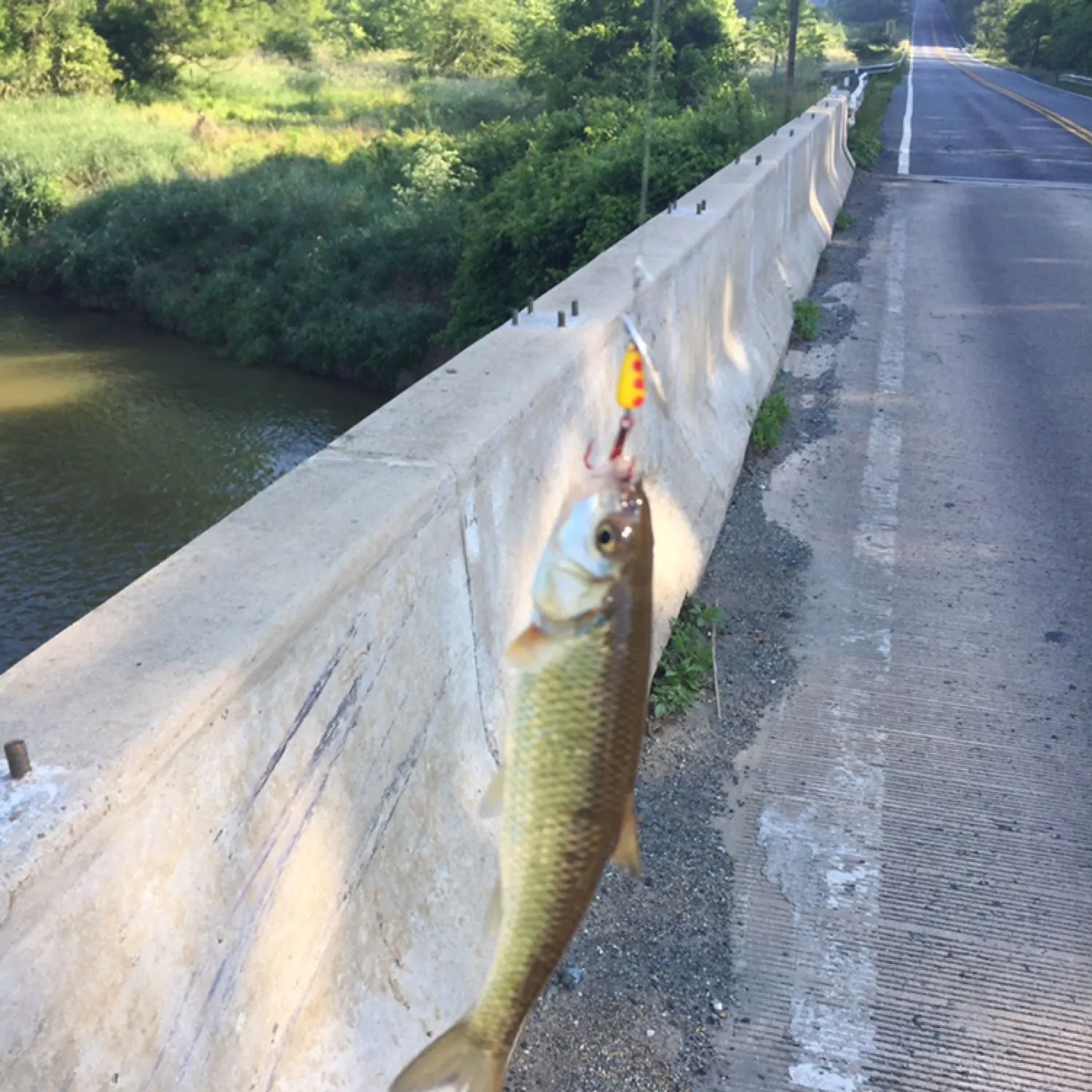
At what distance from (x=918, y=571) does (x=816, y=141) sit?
31.0ft

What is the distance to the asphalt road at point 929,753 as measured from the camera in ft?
11.2

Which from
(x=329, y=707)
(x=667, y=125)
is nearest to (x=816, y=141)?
(x=667, y=125)

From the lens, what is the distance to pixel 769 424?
7.57m

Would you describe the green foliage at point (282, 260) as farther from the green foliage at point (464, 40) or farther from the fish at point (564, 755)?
the fish at point (564, 755)

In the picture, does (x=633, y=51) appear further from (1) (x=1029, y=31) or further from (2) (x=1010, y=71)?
(1) (x=1029, y=31)

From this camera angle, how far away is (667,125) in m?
18.9

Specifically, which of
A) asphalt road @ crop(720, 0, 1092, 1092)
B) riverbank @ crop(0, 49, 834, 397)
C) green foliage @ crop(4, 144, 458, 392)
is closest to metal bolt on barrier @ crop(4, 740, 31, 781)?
asphalt road @ crop(720, 0, 1092, 1092)

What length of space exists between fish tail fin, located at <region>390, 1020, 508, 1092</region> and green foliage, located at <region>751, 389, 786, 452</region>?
602 cm

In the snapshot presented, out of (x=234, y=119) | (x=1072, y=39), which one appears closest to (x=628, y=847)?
(x=234, y=119)

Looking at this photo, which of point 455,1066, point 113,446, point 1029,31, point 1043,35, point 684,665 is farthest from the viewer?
point 1029,31

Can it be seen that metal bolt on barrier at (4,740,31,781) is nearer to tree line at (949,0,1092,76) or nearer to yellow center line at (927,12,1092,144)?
yellow center line at (927,12,1092,144)

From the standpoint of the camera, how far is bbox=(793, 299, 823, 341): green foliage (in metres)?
10.0

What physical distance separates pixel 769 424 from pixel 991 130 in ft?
85.5

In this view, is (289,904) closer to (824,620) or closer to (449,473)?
(449,473)
